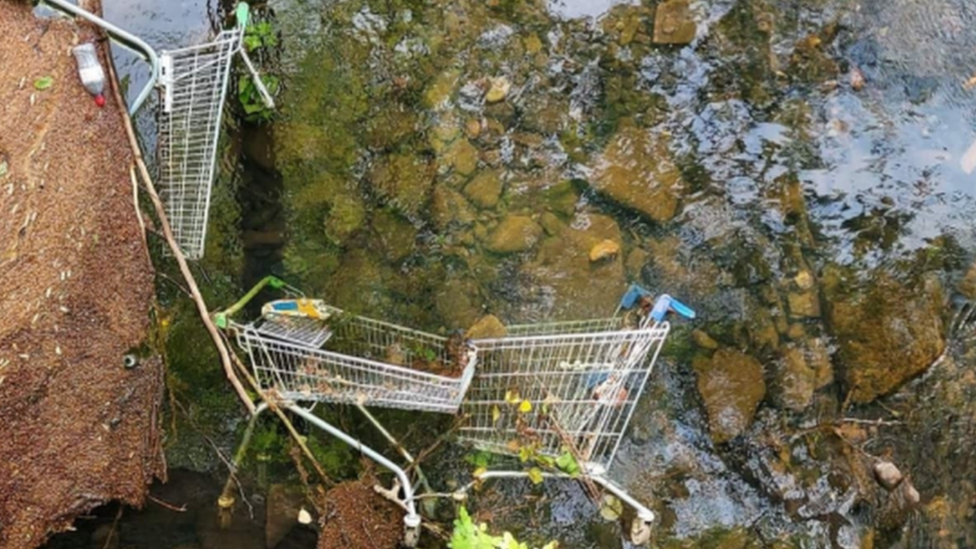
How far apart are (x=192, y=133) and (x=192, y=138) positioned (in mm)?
24

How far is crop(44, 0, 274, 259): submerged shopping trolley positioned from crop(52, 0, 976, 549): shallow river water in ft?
1.44

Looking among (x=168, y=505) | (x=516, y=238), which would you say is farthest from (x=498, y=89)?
(x=168, y=505)

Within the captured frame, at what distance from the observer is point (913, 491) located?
4.32 metres

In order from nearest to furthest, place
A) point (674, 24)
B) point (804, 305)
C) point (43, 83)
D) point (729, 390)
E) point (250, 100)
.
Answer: point (43, 83) < point (729, 390) < point (804, 305) < point (250, 100) < point (674, 24)

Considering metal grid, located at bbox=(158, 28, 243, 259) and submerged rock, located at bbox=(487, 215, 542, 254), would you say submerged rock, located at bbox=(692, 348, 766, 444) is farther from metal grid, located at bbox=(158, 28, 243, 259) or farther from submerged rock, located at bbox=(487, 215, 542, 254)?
metal grid, located at bbox=(158, 28, 243, 259)

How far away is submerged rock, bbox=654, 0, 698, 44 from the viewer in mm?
4898

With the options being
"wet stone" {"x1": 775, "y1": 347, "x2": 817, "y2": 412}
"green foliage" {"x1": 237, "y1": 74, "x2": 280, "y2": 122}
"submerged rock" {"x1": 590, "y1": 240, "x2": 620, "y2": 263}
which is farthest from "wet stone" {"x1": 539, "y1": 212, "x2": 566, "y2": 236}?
"green foliage" {"x1": 237, "y1": 74, "x2": 280, "y2": 122}

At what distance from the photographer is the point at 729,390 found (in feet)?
14.5

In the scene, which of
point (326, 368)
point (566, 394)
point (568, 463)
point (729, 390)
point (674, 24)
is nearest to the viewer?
point (568, 463)

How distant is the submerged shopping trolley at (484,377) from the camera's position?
12.2ft

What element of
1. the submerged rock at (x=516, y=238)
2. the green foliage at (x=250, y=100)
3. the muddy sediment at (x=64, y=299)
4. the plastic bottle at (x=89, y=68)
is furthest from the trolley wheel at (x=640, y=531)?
the plastic bottle at (x=89, y=68)

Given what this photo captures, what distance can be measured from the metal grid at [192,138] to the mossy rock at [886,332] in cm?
324

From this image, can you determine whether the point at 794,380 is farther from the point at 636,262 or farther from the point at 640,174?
the point at 640,174

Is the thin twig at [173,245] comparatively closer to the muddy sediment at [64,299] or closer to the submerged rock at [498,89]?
the muddy sediment at [64,299]
